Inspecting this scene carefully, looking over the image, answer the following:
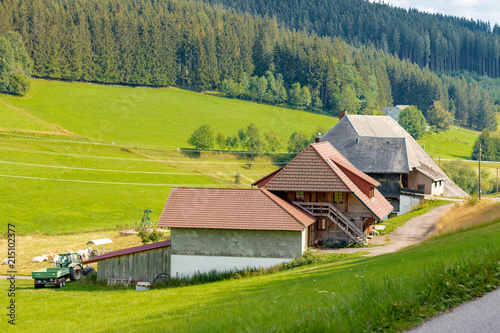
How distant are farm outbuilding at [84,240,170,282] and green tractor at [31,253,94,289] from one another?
1.57 metres

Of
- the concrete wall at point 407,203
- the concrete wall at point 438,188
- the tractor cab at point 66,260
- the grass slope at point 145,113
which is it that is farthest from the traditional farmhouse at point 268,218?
the grass slope at point 145,113

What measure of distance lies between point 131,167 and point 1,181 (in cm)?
2032

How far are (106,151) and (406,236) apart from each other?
61.1 m

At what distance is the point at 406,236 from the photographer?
39.2 meters

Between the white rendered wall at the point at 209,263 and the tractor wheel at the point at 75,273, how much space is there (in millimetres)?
6688

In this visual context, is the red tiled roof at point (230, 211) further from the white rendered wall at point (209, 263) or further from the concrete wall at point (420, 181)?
the concrete wall at point (420, 181)

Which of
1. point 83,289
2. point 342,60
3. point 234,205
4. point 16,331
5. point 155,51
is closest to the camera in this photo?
point 16,331

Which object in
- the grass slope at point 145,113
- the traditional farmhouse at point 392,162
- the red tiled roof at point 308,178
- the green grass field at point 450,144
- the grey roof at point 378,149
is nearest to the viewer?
the red tiled roof at point 308,178

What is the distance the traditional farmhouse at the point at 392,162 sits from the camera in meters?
57.9

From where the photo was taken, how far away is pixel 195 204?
3569 cm

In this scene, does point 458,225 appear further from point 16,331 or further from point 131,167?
point 131,167

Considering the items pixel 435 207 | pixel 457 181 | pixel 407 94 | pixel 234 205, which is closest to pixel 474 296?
pixel 234 205

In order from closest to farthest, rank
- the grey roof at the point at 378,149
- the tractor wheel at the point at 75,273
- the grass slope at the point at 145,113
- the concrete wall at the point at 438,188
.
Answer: the tractor wheel at the point at 75,273 < the grey roof at the point at 378,149 < the concrete wall at the point at 438,188 < the grass slope at the point at 145,113

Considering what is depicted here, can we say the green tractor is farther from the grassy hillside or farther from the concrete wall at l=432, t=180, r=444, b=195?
the concrete wall at l=432, t=180, r=444, b=195
